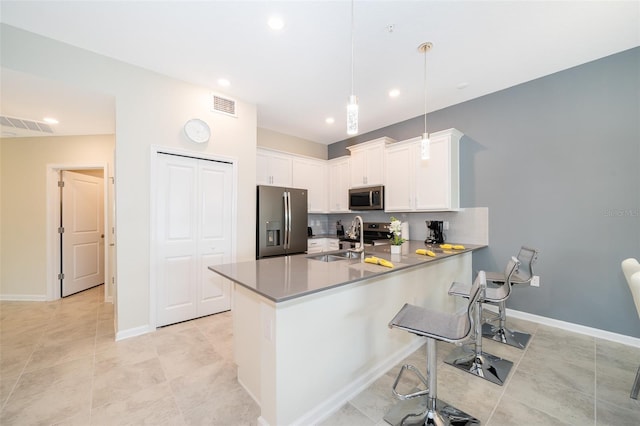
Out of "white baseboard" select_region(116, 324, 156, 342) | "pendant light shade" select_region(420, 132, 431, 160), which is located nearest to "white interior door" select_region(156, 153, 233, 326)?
"white baseboard" select_region(116, 324, 156, 342)

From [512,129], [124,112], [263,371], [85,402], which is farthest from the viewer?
[512,129]

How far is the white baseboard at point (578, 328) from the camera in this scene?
251cm

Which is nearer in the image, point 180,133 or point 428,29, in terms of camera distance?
point 428,29

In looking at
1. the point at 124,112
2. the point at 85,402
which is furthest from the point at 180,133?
the point at 85,402

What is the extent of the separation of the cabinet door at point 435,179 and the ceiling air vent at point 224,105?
2838mm

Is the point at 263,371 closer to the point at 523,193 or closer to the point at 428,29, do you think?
the point at 428,29

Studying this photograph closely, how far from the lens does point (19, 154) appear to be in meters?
3.87

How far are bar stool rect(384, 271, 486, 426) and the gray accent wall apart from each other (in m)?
2.24

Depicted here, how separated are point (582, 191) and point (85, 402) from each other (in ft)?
16.3

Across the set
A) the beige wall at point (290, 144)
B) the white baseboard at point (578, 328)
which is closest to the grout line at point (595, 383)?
the white baseboard at point (578, 328)

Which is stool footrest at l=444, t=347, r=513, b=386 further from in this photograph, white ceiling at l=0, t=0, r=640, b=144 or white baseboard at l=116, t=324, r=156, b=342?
white baseboard at l=116, t=324, r=156, b=342

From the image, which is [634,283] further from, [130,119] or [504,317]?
[130,119]

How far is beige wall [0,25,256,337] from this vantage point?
92.6 inches

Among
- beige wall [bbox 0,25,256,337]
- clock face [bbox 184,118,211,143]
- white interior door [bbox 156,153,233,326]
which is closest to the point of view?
beige wall [bbox 0,25,256,337]
